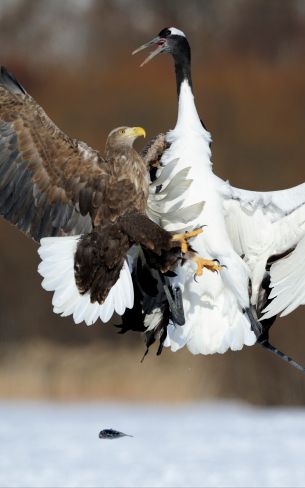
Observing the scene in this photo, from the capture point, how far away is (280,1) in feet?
28.1

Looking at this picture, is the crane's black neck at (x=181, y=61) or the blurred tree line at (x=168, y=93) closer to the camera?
the crane's black neck at (x=181, y=61)

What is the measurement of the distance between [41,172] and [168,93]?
2.69 m

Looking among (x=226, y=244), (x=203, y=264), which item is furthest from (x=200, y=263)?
(x=226, y=244)

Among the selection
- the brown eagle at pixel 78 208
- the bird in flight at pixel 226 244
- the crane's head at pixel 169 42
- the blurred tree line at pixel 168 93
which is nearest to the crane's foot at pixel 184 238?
the brown eagle at pixel 78 208

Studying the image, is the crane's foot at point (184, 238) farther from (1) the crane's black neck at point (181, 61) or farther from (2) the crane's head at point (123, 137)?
(1) the crane's black neck at point (181, 61)

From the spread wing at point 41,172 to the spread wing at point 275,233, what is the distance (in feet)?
1.51

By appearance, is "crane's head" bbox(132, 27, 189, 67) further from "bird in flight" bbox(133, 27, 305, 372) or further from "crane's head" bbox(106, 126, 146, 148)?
"crane's head" bbox(106, 126, 146, 148)

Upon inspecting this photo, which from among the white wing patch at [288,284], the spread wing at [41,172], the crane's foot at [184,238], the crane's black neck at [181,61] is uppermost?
the crane's black neck at [181,61]

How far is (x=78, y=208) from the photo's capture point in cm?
534

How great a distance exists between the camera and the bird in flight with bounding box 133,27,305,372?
5406mm

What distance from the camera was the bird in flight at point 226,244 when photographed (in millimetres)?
5406

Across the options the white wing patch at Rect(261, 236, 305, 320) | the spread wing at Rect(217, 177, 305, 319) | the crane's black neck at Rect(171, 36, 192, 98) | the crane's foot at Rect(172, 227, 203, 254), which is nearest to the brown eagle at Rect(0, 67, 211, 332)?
the crane's foot at Rect(172, 227, 203, 254)

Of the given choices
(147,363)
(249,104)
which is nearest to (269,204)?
(147,363)

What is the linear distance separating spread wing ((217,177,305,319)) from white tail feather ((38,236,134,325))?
490mm
